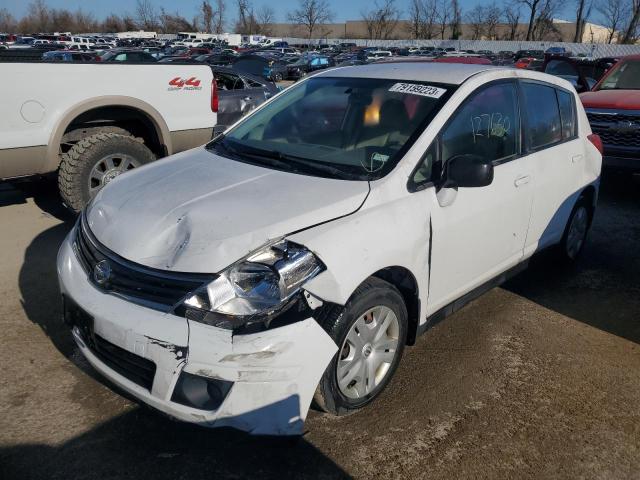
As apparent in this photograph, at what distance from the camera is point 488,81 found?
3.51 meters

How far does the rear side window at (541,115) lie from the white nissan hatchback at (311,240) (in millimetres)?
23

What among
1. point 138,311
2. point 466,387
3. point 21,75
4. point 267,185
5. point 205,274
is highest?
point 21,75

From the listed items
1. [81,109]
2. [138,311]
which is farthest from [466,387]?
[81,109]

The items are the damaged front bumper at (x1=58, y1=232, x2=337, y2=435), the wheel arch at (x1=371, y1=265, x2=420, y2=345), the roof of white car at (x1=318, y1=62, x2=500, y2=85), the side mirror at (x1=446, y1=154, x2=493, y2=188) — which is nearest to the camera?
the damaged front bumper at (x1=58, y1=232, x2=337, y2=435)

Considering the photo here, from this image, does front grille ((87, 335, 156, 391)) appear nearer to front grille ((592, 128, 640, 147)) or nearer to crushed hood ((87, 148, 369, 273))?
crushed hood ((87, 148, 369, 273))

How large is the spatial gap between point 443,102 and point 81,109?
3.43 m

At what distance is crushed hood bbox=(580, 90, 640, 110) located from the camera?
23.9 feet

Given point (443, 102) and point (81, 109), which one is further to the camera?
point (81, 109)

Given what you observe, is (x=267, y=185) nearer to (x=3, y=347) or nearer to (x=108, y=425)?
(x=108, y=425)

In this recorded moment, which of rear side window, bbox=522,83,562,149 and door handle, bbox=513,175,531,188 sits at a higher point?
rear side window, bbox=522,83,562,149

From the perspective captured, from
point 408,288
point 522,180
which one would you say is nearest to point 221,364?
point 408,288

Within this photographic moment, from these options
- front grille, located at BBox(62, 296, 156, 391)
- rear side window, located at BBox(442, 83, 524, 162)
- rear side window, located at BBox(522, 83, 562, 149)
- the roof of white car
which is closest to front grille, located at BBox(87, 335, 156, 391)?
front grille, located at BBox(62, 296, 156, 391)

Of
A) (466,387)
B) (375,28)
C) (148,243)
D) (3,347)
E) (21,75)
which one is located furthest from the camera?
(375,28)

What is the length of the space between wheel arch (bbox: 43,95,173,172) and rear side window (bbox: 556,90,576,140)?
3.77 m
